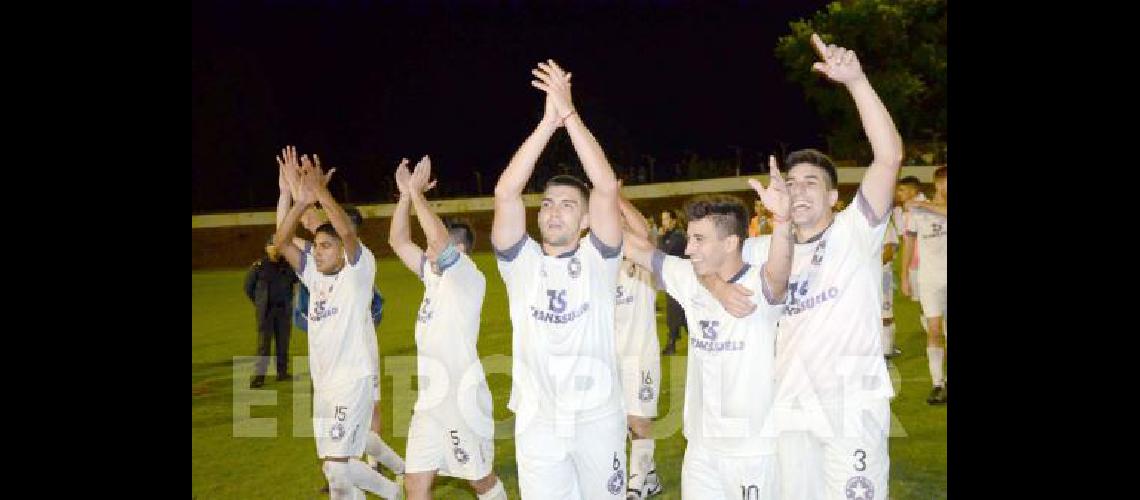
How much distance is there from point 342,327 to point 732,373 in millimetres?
3112

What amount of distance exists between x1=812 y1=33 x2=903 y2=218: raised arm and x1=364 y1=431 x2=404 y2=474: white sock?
166 inches

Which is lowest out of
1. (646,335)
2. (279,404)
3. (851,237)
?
(279,404)

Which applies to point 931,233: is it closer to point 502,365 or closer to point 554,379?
point 502,365

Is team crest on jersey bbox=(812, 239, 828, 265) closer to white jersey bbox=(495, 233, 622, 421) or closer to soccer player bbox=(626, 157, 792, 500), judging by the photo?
soccer player bbox=(626, 157, 792, 500)

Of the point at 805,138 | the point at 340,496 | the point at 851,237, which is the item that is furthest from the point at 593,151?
the point at 805,138

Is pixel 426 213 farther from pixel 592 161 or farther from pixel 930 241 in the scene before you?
pixel 930 241

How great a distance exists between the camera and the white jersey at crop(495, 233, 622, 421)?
5098mm

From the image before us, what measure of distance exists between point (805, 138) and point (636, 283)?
32.1m

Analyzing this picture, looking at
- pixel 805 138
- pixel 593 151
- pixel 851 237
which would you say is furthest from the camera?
pixel 805 138

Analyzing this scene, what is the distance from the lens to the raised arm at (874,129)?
16.2 feet

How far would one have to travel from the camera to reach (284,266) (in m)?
13.3

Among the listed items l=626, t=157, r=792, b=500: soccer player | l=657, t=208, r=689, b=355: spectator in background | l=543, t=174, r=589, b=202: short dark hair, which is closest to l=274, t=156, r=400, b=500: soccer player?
l=543, t=174, r=589, b=202: short dark hair

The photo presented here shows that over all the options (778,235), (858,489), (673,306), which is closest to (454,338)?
(778,235)

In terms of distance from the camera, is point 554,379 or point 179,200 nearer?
point 554,379
